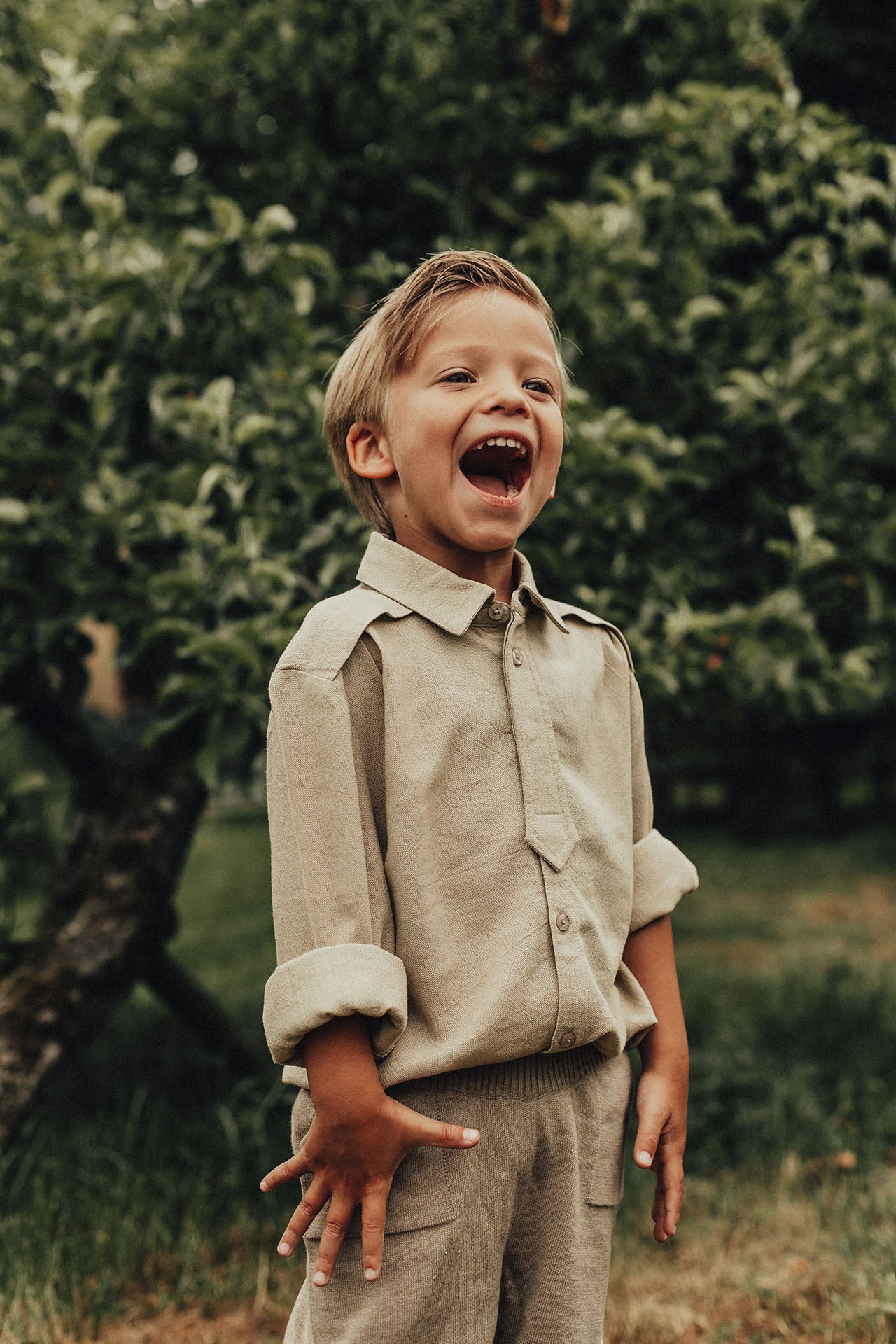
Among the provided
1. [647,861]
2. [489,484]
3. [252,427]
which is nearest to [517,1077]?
[647,861]

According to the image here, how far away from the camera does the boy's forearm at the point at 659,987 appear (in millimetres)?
1629

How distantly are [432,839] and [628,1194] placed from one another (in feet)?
6.30

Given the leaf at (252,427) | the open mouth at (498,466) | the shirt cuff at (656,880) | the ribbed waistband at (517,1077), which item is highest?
the leaf at (252,427)

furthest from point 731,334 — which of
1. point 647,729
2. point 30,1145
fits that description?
point 30,1145

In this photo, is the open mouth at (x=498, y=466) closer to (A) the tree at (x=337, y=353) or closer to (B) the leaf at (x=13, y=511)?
(A) the tree at (x=337, y=353)

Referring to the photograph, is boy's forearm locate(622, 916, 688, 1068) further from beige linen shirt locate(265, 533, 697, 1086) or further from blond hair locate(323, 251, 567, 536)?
blond hair locate(323, 251, 567, 536)

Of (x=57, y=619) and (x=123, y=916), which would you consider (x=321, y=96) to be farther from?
(x=123, y=916)

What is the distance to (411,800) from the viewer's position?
4.56ft

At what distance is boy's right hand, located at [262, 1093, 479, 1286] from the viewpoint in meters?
1.30

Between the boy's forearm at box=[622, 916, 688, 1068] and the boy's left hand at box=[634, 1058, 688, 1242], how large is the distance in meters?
0.02

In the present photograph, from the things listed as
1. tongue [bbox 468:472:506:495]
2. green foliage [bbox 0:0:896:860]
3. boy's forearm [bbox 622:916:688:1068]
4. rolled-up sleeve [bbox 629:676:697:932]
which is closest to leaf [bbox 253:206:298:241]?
green foliage [bbox 0:0:896:860]

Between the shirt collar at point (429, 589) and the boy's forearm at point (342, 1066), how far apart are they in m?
0.51

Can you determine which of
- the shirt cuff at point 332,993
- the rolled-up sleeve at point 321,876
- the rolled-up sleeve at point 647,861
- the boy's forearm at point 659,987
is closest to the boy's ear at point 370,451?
the rolled-up sleeve at point 321,876

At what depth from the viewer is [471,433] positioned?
1.43 meters
